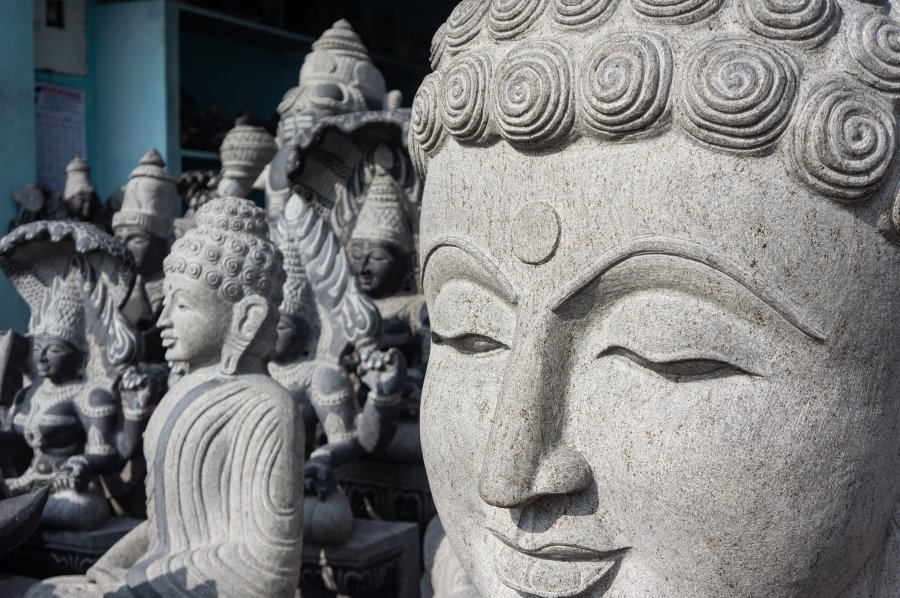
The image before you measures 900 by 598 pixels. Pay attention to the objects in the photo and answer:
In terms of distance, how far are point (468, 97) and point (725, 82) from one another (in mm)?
428

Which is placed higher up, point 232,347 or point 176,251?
point 176,251

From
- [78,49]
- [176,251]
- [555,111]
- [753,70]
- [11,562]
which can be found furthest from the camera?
[78,49]

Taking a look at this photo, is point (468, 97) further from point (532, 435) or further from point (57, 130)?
point (57, 130)

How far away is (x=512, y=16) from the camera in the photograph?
163cm

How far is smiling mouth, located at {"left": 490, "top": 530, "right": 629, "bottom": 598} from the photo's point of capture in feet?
4.97

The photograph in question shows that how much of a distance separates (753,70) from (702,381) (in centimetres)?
46

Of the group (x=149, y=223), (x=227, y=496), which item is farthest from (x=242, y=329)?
(x=149, y=223)

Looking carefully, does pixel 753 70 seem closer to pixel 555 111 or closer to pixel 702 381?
pixel 555 111

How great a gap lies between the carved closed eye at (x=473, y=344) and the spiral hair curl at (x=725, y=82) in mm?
332

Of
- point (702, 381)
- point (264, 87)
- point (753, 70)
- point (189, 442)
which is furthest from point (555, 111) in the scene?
point (264, 87)

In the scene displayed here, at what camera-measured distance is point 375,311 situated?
4707mm

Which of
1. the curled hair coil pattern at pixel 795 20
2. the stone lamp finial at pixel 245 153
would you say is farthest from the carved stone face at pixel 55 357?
the curled hair coil pattern at pixel 795 20

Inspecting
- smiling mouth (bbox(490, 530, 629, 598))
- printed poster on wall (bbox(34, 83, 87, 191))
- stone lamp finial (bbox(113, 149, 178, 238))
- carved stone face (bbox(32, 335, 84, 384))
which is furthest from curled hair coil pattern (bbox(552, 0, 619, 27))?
printed poster on wall (bbox(34, 83, 87, 191))

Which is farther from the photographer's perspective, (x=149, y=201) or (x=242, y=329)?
(x=149, y=201)
